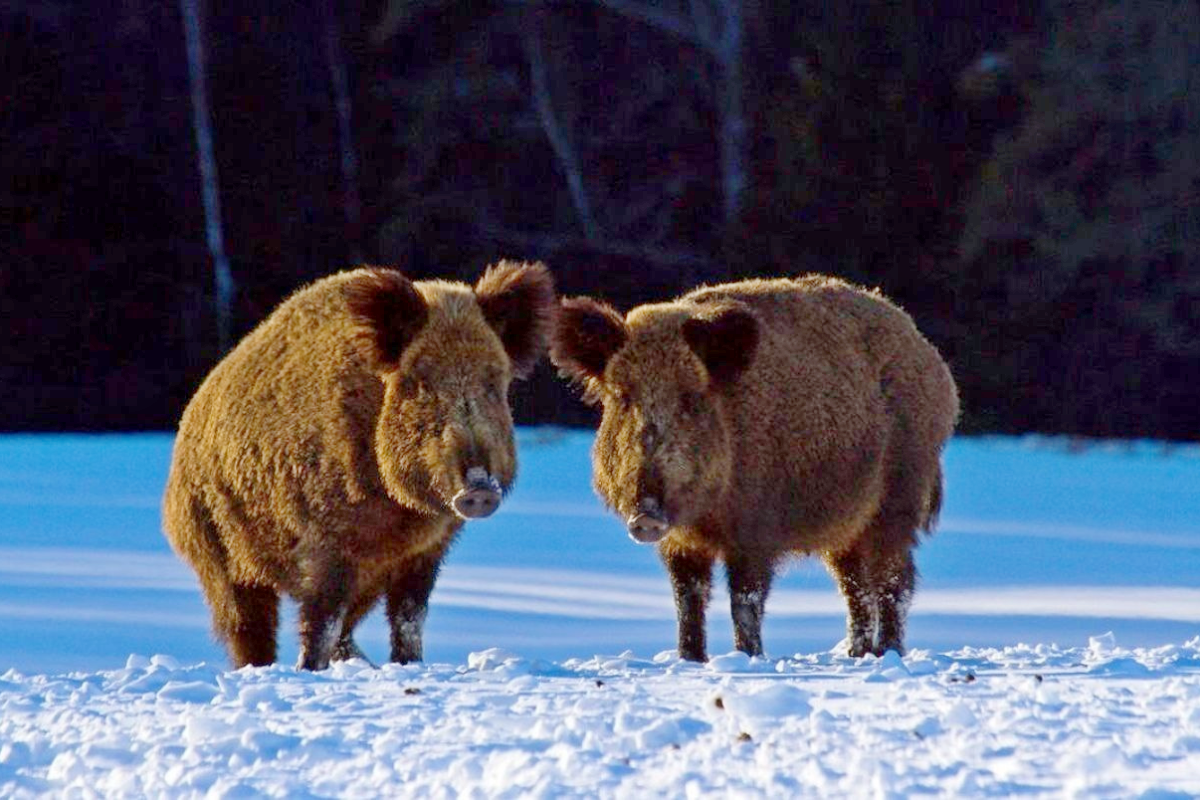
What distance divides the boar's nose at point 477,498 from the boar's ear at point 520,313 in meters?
0.88

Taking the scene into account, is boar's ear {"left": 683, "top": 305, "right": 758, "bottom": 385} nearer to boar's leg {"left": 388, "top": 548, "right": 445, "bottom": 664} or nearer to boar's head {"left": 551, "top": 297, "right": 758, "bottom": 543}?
boar's head {"left": 551, "top": 297, "right": 758, "bottom": 543}

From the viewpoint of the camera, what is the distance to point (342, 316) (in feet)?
30.2

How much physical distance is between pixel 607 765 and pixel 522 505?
1639 centimetres

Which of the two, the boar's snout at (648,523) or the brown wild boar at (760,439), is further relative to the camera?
the brown wild boar at (760,439)

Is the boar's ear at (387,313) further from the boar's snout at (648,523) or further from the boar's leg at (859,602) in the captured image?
the boar's leg at (859,602)

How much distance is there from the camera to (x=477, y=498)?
8.34 metres

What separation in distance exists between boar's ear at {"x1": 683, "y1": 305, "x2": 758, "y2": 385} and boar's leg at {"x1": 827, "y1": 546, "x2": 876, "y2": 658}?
1.46 m

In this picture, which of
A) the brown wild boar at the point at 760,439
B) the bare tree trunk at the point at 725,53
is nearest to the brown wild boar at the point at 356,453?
the brown wild boar at the point at 760,439

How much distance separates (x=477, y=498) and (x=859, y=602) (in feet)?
8.89

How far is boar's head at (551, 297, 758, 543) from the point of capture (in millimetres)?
8977

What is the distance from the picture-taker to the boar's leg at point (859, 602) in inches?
408

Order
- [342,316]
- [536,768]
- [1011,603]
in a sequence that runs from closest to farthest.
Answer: [536,768] < [342,316] < [1011,603]

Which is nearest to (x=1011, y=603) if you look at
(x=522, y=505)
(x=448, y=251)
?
(x=522, y=505)

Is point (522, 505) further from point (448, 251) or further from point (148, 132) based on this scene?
point (148, 132)
